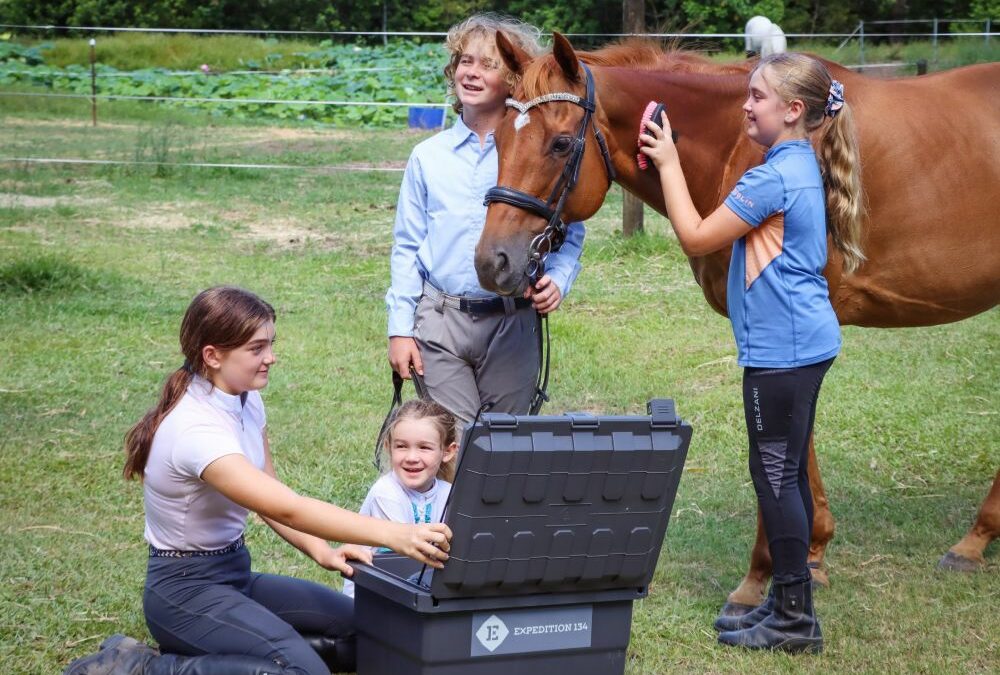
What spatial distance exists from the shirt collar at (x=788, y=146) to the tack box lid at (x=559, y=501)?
1030 millimetres

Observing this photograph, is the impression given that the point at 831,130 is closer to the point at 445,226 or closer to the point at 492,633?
the point at 445,226

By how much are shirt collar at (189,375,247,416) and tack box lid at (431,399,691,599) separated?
2.70 ft

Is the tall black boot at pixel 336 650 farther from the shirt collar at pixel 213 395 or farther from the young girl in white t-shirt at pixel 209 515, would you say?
the shirt collar at pixel 213 395

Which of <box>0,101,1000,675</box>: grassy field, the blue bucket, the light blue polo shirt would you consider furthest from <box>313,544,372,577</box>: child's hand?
the blue bucket

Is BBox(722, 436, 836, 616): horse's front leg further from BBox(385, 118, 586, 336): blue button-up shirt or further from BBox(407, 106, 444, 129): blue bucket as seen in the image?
BBox(407, 106, 444, 129): blue bucket

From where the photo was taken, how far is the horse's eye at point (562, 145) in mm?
3279

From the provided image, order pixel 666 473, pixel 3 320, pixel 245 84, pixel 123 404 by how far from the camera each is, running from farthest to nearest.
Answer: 1. pixel 245 84
2. pixel 3 320
3. pixel 123 404
4. pixel 666 473

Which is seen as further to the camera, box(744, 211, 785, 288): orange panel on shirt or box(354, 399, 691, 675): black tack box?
box(744, 211, 785, 288): orange panel on shirt

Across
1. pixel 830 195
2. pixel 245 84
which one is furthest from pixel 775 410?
pixel 245 84

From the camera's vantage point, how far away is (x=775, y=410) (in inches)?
129

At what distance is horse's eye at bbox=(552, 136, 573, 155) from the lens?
328 centimetres

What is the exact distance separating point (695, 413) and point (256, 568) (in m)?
2.72

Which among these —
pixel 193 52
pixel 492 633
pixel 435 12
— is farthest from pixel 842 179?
pixel 435 12

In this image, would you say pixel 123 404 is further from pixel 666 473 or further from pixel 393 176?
pixel 393 176
